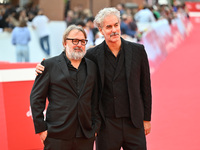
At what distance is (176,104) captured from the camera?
8.94 m

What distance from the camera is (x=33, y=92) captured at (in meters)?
3.85

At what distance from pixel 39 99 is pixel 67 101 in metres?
0.28

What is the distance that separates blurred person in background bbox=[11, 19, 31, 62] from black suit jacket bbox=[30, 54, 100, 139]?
9.14 metres

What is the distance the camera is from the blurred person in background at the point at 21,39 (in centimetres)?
1274

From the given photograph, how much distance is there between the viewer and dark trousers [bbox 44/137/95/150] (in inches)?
149

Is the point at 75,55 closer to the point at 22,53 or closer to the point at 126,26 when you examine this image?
the point at 22,53

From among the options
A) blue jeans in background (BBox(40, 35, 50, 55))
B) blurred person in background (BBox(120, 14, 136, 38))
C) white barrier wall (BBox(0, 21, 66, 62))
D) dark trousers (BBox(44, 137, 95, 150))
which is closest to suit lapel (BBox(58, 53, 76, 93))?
dark trousers (BBox(44, 137, 95, 150))

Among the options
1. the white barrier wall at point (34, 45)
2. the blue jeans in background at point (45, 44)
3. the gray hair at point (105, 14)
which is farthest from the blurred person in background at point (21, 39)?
the gray hair at point (105, 14)

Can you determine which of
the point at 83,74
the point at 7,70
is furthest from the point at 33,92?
the point at 7,70

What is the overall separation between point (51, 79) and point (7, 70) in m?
1.98

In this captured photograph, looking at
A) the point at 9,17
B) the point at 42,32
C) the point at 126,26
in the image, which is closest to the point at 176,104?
the point at 126,26

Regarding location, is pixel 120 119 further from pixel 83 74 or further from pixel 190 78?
pixel 190 78

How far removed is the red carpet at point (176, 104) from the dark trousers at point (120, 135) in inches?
85.3

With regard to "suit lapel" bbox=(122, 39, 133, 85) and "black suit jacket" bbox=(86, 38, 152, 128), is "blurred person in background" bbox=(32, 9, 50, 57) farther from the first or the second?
"suit lapel" bbox=(122, 39, 133, 85)
